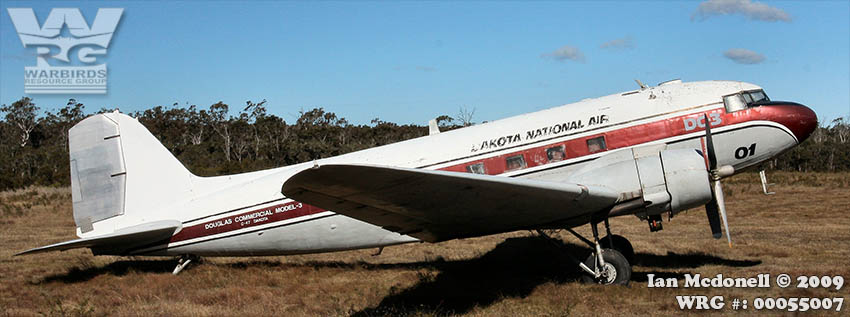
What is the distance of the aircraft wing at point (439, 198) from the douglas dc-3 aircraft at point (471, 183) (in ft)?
0.10

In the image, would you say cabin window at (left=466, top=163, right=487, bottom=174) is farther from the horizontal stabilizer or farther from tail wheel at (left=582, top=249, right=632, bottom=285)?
the horizontal stabilizer

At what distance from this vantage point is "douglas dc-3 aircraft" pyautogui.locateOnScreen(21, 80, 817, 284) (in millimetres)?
7602

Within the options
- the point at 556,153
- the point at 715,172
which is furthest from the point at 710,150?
the point at 556,153

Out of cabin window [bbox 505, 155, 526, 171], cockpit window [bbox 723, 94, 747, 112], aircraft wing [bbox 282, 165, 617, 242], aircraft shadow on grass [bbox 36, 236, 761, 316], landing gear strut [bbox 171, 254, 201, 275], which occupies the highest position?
cockpit window [bbox 723, 94, 747, 112]

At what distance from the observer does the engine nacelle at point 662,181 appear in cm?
859

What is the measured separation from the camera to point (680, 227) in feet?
58.9

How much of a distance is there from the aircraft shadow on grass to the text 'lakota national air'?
1.85 m

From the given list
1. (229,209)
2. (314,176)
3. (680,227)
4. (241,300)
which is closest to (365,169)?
(314,176)

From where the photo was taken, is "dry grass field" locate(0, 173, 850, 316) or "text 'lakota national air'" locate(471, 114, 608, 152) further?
"text 'lakota national air'" locate(471, 114, 608, 152)

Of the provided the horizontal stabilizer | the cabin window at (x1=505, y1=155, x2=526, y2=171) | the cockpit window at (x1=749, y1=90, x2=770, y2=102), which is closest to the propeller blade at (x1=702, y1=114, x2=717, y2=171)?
the cockpit window at (x1=749, y1=90, x2=770, y2=102)

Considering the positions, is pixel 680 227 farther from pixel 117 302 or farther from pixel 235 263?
pixel 117 302

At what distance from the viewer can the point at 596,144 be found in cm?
970

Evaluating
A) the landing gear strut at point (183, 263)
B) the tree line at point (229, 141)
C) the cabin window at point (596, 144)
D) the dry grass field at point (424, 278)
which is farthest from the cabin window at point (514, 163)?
the tree line at point (229, 141)

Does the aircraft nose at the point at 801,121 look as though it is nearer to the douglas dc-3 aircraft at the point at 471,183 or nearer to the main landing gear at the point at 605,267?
the douglas dc-3 aircraft at the point at 471,183
